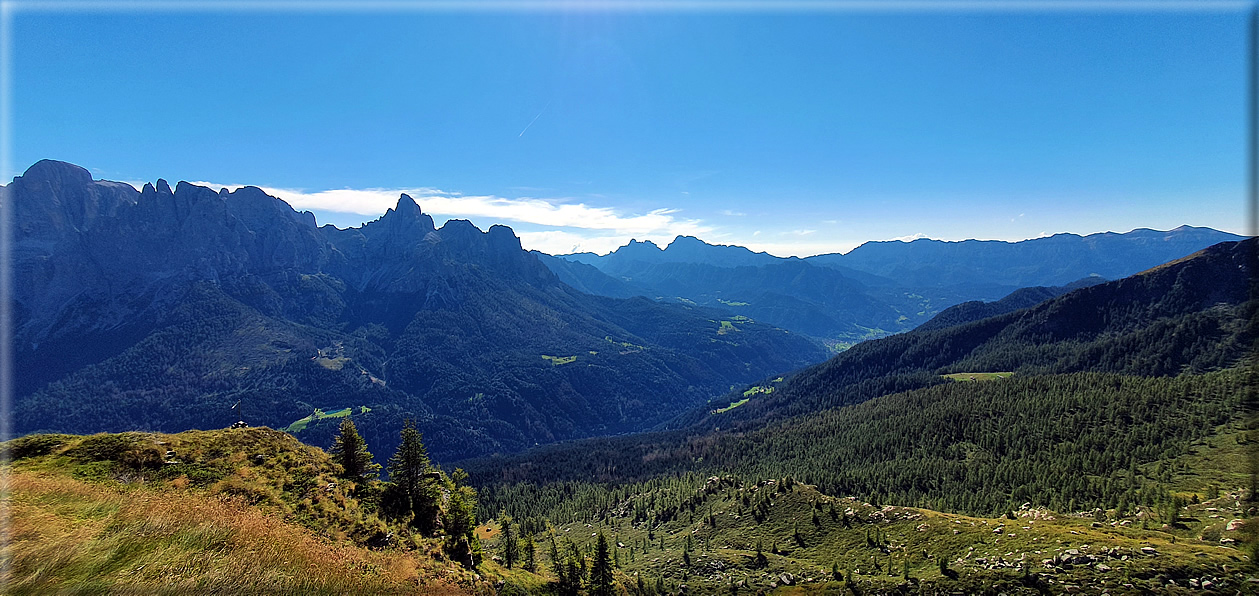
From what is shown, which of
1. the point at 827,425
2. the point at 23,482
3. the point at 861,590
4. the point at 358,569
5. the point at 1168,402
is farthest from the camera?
the point at 827,425

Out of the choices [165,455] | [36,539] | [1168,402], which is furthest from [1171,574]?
[1168,402]

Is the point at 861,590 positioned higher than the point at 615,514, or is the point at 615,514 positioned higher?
the point at 861,590

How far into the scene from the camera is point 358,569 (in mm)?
27469

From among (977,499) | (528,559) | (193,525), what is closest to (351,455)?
(193,525)

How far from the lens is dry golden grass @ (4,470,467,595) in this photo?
64.7 ft

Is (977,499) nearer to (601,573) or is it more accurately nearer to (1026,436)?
(1026,436)

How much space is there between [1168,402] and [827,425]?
98.7 m

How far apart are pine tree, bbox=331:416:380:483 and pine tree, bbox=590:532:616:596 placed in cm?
2556

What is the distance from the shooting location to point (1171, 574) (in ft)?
116

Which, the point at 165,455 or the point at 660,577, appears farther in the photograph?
the point at 660,577

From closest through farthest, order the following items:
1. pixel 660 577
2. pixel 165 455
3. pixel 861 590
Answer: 1. pixel 165 455
2. pixel 861 590
3. pixel 660 577

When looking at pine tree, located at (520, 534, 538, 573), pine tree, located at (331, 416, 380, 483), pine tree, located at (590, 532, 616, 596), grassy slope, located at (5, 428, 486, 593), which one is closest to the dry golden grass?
grassy slope, located at (5, 428, 486, 593)

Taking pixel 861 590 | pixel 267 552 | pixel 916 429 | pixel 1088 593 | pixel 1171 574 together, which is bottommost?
pixel 916 429

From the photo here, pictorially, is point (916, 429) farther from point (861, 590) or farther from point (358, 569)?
point (358, 569)
